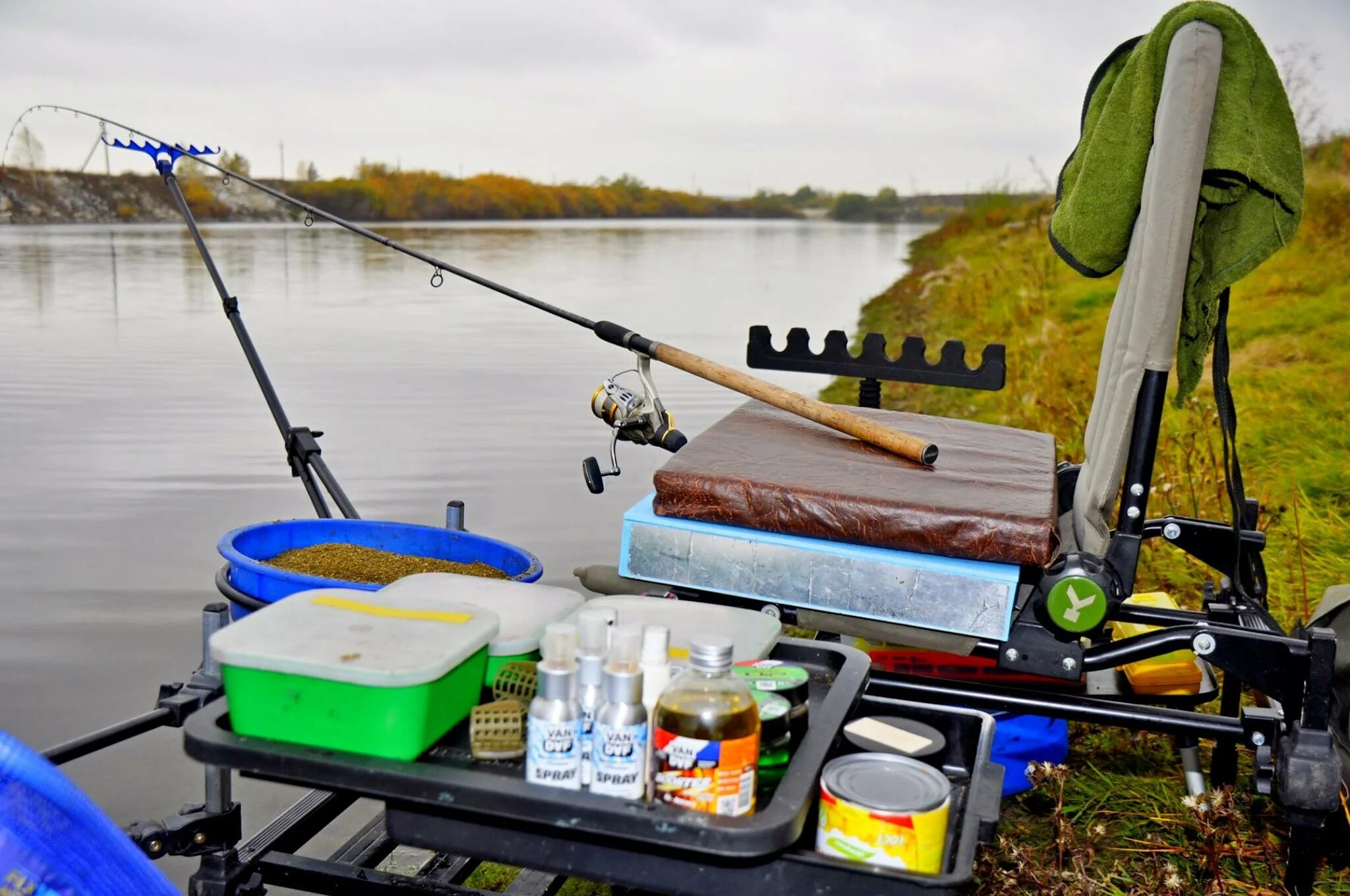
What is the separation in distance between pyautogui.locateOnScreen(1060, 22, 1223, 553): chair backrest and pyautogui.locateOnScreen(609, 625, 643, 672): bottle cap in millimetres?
1351

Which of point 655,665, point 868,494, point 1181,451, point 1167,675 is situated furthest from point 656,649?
point 1181,451

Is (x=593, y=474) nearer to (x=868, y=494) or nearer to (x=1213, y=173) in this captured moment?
(x=868, y=494)

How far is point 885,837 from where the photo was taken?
1.53 meters

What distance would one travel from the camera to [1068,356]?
329 inches

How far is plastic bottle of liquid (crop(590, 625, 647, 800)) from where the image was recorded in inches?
58.3

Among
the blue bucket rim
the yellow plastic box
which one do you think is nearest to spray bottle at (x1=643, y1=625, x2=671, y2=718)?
the blue bucket rim

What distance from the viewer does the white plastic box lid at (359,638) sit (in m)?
1.53

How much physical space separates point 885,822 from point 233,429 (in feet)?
27.1

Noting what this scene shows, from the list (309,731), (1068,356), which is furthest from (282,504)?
(309,731)

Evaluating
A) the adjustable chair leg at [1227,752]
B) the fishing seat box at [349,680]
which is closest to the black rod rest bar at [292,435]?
the fishing seat box at [349,680]

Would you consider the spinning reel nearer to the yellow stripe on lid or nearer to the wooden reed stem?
the wooden reed stem

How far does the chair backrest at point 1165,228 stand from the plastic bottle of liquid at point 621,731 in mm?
1365

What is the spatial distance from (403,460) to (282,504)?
126 cm

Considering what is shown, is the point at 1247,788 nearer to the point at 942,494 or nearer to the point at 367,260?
the point at 942,494
